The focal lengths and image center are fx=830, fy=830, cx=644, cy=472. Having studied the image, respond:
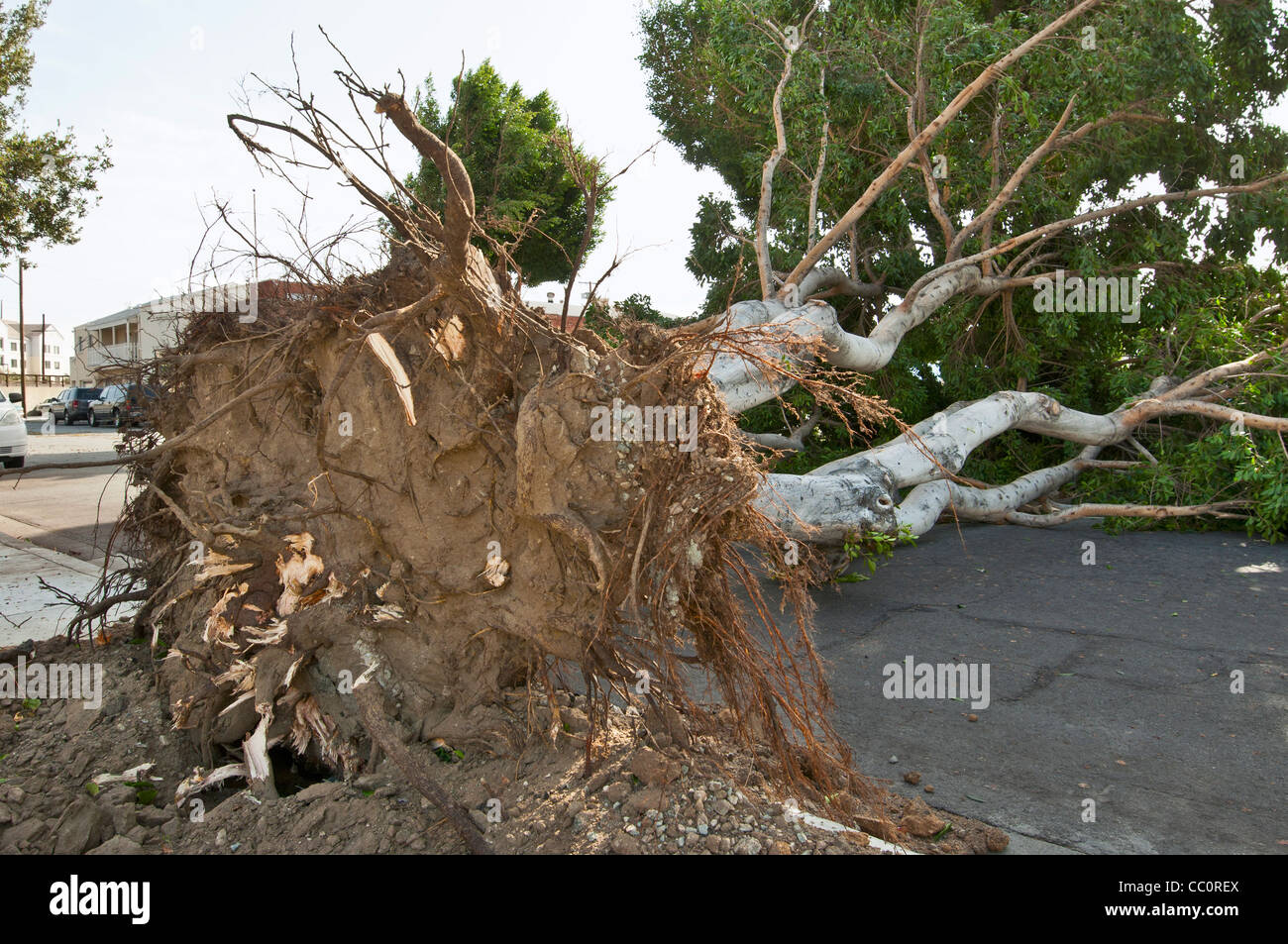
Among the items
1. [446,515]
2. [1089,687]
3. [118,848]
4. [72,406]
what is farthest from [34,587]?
[72,406]

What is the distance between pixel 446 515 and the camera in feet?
12.1

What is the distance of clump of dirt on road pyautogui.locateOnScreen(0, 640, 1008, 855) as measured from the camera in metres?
3.01

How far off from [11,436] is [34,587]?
8535mm

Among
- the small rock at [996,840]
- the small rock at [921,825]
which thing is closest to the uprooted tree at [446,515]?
the small rock at [921,825]

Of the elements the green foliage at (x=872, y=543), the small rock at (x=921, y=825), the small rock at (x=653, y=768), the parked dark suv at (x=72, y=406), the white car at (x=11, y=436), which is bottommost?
the small rock at (x=921, y=825)

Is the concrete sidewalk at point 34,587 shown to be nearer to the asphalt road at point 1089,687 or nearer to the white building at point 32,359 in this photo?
the asphalt road at point 1089,687

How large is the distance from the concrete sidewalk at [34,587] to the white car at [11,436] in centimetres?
558

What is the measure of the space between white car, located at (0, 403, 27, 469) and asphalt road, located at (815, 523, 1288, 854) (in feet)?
44.8

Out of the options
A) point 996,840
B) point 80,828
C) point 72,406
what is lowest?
point 996,840

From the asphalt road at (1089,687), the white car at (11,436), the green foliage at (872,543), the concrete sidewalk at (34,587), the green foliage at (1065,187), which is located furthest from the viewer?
the white car at (11,436)

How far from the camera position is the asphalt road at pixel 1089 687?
11.9ft

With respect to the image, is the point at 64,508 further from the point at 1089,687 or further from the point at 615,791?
the point at 1089,687
